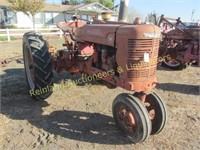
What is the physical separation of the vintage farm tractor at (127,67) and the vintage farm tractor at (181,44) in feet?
10.7

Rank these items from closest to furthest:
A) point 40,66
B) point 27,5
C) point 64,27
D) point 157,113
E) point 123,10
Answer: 1. point 157,113
2. point 40,66
3. point 123,10
4. point 64,27
5. point 27,5

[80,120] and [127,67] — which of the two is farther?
[80,120]

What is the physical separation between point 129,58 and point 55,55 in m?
2.55

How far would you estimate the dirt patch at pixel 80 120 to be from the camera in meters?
3.34

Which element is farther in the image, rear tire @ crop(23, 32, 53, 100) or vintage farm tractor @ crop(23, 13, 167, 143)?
rear tire @ crop(23, 32, 53, 100)

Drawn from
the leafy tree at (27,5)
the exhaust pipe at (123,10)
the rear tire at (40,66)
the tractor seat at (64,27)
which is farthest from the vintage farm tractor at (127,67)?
the leafy tree at (27,5)

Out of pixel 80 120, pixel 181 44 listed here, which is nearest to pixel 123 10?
pixel 80 120

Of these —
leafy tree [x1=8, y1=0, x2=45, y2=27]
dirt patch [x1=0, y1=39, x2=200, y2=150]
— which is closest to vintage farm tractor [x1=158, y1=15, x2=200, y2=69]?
dirt patch [x1=0, y1=39, x2=200, y2=150]

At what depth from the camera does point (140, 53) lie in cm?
316

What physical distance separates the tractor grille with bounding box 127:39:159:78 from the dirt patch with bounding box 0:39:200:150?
3.08 feet

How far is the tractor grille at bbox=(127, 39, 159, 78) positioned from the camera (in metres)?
3.12

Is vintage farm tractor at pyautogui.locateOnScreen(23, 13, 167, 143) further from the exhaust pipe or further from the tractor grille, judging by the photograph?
the exhaust pipe

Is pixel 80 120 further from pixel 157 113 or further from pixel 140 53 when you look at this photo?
pixel 140 53

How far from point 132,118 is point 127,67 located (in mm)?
667
